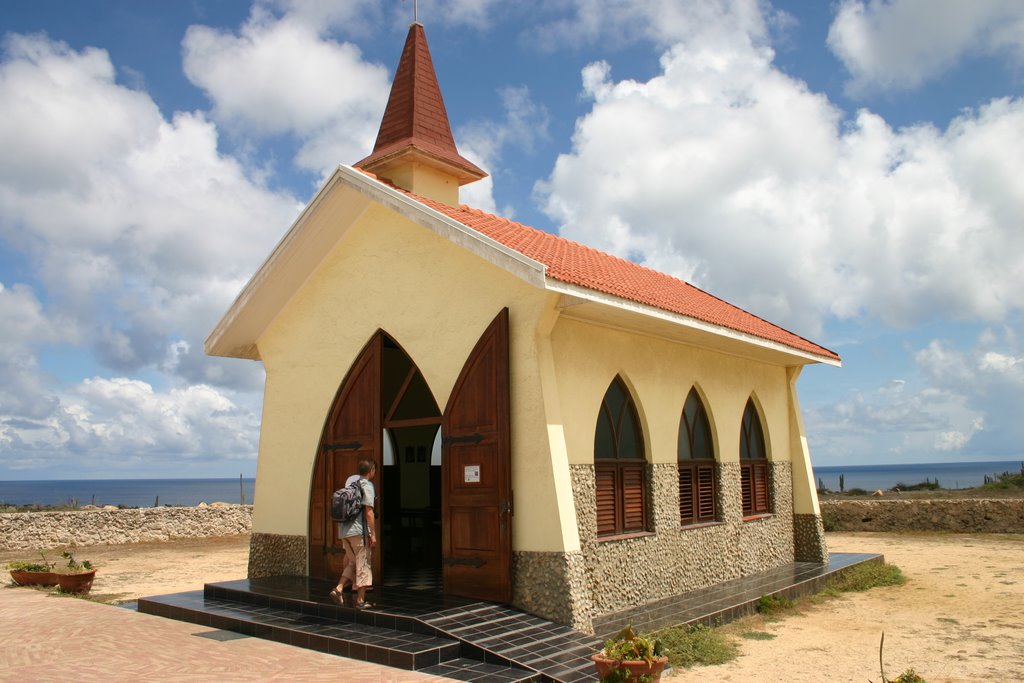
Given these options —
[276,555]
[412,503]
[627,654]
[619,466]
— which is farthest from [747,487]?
[627,654]

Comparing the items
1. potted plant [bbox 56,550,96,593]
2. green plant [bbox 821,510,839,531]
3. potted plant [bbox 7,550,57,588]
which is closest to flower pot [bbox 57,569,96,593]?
potted plant [bbox 56,550,96,593]

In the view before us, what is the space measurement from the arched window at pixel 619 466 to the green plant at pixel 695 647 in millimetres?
1600

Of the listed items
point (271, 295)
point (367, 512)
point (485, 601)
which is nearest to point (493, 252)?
point (367, 512)

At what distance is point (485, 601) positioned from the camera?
9.37 meters

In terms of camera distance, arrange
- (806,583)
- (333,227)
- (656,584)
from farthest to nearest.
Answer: (806,583), (333,227), (656,584)

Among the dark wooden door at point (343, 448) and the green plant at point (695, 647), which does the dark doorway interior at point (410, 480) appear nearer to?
the dark wooden door at point (343, 448)

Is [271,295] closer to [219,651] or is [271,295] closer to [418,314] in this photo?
[418,314]

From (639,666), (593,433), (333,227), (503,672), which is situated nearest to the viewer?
(639,666)

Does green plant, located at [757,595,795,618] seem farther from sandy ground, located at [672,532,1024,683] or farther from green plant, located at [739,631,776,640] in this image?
green plant, located at [739,631,776,640]

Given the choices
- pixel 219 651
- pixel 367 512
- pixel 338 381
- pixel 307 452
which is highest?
pixel 338 381

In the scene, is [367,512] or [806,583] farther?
[806,583]

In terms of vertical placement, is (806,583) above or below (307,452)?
below

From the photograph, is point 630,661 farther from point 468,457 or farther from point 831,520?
point 831,520

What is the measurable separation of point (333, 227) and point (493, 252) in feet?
11.6
